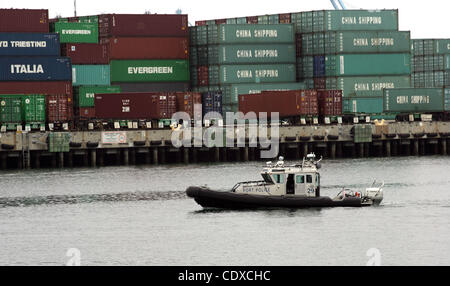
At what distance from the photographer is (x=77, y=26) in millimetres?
121500

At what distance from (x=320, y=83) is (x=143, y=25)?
71.6 ft

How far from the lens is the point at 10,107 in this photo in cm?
10944

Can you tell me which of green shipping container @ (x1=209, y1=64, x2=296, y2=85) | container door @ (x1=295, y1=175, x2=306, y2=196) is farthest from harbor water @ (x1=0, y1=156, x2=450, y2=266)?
green shipping container @ (x1=209, y1=64, x2=296, y2=85)

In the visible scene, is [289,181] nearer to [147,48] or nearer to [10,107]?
[10,107]

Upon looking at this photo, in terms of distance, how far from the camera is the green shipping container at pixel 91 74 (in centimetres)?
11994

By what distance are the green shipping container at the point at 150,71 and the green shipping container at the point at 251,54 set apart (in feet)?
12.3

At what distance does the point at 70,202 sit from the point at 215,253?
24.8m

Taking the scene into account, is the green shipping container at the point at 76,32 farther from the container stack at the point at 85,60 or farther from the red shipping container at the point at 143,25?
the red shipping container at the point at 143,25

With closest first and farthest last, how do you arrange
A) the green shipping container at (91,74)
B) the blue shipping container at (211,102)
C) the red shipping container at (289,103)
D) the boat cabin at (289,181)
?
1. the boat cabin at (289,181)
2. the red shipping container at (289,103)
3. the blue shipping container at (211,102)
4. the green shipping container at (91,74)

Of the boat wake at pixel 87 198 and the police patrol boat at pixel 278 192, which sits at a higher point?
the police patrol boat at pixel 278 192

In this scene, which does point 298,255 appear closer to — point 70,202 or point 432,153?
point 70,202

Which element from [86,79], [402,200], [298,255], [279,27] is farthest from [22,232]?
[279,27]

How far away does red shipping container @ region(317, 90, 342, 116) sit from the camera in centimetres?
11569

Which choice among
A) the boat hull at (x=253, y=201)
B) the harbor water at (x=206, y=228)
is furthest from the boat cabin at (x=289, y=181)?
the harbor water at (x=206, y=228)
